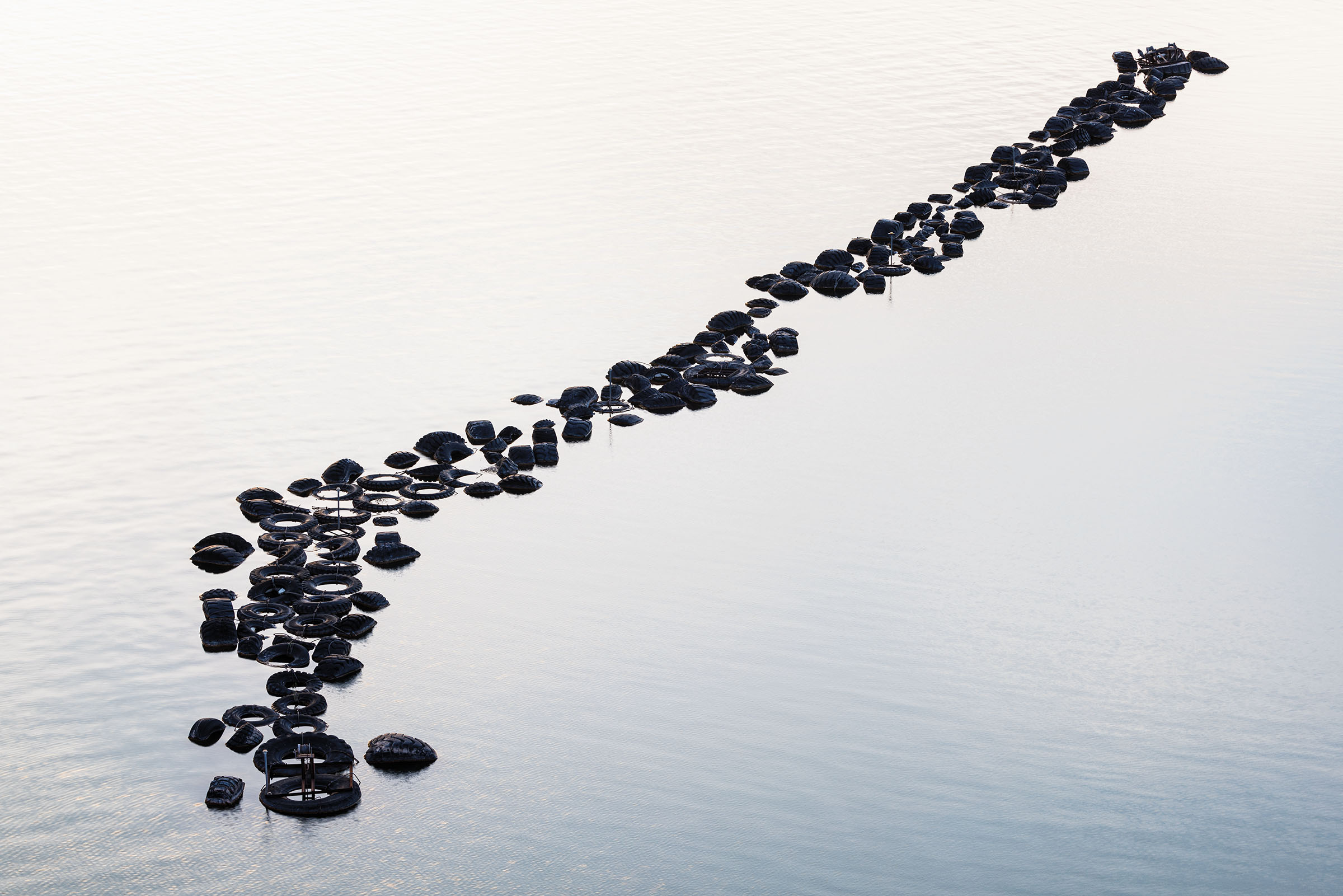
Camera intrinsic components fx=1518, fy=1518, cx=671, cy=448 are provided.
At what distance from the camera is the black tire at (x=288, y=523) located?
4306 cm

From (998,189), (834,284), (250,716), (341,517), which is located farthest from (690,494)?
(998,189)

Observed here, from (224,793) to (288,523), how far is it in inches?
505

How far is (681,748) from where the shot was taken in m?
34.2

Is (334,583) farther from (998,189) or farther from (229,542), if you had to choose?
(998,189)

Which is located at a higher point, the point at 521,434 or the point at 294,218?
the point at 294,218

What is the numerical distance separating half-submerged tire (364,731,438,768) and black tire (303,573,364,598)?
7149mm

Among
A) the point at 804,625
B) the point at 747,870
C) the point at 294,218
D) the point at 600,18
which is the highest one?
the point at 600,18

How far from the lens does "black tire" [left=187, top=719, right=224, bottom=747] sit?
34.1 m

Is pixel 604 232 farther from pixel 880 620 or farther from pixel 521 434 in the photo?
pixel 880 620

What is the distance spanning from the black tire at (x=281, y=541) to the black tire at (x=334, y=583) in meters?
1.70

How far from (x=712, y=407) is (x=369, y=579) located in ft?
49.4

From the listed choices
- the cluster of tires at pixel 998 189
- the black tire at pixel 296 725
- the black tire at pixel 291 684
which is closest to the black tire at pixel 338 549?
the black tire at pixel 291 684

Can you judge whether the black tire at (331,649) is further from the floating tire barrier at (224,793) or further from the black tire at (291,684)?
the floating tire barrier at (224,793)

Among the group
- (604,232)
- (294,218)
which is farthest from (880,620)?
(294,218)
